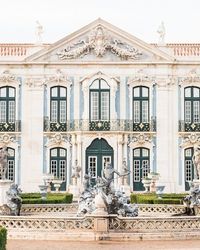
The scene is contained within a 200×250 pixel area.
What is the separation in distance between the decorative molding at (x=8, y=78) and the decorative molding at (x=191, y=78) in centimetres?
880

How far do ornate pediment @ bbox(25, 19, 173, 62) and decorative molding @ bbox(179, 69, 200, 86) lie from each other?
1261 mm

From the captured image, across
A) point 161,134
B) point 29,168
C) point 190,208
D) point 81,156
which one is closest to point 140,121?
point 161,134

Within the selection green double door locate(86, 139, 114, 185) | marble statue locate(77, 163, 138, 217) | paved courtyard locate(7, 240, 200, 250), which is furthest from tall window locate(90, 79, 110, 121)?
paved courtyard locate(7, 240, 200, 250)

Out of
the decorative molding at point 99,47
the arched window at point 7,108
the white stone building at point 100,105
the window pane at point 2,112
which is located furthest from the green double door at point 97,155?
the window pane at point 2,112

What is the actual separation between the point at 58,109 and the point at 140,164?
5.23m

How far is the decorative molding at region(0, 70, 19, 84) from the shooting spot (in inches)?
1502

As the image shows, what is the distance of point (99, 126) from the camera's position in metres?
37.8

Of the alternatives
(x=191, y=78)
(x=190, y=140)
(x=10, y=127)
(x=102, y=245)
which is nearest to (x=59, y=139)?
(x=10, y=127)

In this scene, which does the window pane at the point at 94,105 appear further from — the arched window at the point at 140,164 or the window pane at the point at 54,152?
the arched window at the point at 140,164

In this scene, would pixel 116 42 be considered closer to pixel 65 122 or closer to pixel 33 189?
pixel 65 122

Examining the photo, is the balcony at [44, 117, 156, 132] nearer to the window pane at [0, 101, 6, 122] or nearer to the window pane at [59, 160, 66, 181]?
the window pane at [59, 160, 66, 181]

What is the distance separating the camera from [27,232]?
16719 mm

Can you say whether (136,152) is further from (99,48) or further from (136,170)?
(99,48)

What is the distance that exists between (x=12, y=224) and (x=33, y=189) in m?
20.3
